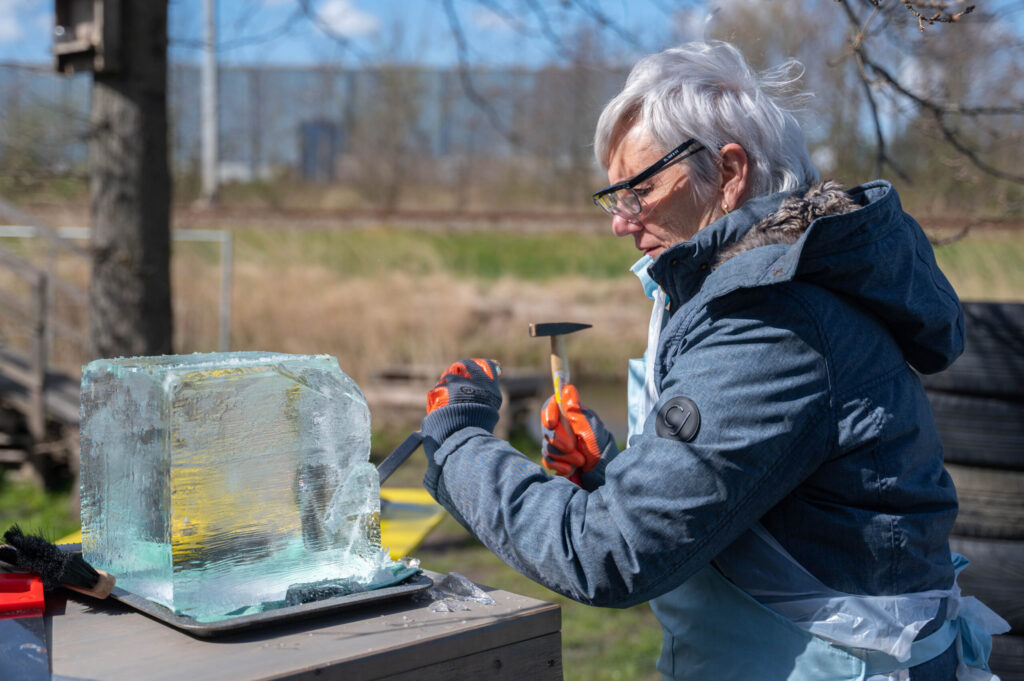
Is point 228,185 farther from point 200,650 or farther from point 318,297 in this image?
point 200,650

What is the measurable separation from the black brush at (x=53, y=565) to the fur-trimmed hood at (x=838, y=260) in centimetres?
94

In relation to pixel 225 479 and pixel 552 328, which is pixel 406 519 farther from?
pixel 225 479

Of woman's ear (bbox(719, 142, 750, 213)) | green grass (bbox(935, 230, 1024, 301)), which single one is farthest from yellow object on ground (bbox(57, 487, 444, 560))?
green grass (bbox(935, 230, 1024, 301))

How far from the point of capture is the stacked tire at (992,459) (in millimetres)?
2709

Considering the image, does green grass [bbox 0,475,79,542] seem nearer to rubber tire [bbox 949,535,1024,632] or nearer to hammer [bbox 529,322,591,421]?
hammer [bbox 529,322,591,421]

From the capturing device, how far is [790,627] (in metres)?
1.41

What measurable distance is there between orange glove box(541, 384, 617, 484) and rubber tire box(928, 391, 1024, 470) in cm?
144

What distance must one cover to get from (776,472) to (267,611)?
28.7 inches

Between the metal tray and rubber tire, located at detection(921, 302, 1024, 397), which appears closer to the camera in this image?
the metal tray

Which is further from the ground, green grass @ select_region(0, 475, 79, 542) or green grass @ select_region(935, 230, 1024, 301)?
green grass @ select_region(935, 230, 1024, 301)

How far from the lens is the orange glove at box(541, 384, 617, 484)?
1.78 m

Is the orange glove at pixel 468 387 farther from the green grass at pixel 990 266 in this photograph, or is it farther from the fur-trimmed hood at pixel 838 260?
the green grass at pixel 990 266

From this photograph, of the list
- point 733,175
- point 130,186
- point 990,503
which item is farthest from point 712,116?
point 130,186

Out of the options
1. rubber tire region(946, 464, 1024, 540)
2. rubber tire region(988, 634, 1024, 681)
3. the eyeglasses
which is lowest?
rubber tire region(988, 634, 1024, 681)
